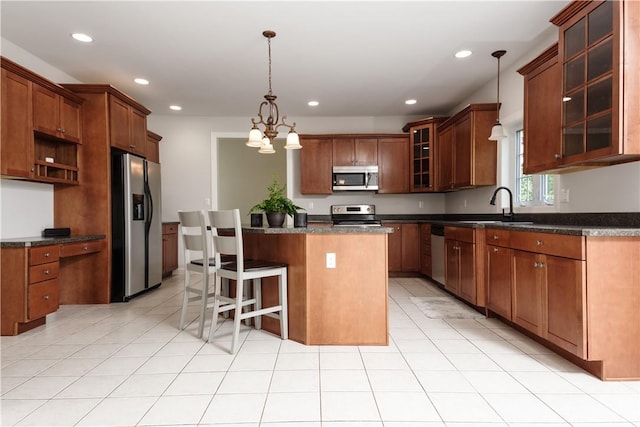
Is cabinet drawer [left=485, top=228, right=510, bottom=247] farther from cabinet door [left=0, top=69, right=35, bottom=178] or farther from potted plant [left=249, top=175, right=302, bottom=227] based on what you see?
cabinet door [left=0, top=69, right=35, bottom=178]

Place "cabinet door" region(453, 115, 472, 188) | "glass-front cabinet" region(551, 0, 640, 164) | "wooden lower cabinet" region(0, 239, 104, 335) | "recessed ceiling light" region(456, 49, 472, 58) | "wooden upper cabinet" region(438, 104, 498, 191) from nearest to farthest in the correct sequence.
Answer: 1. "glass-front cabinet" region(551, 0, 640, 164)
2. "wooden lower cabinet" region(0, 239, 104, 335)
3. "recessed ceiling light" region(456, 49, 472, 58)
4. "wooden upper cabinet" region(438, 104, 498, 191)
5. "cabinet door" region(453, 115, 472, 188)

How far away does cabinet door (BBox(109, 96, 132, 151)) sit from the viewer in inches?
152

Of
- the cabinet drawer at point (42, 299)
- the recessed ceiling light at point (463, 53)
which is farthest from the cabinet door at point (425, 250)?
the cabinet drawer at point (42, 299)

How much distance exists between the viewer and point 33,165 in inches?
124

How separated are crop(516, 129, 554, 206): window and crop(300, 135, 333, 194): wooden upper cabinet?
2716 mm

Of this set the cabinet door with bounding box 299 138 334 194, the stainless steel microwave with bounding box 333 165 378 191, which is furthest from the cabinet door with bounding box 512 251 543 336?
the cabinet door with bounding box 299 138 334 194

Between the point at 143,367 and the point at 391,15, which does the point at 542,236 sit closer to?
the point at 391,15

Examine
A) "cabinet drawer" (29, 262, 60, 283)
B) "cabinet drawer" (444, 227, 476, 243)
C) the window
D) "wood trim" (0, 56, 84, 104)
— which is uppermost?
"wood trim" (0, 56, 84, 104)

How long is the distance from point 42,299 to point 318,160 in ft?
12.8

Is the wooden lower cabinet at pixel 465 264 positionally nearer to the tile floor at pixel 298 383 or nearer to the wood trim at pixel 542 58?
the tile floor at pixel 298 383

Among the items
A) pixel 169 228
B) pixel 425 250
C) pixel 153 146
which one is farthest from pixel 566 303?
→ pixel 153 146

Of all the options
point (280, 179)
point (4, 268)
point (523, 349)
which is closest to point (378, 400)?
point (523, 349)

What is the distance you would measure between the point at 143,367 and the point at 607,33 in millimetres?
3565

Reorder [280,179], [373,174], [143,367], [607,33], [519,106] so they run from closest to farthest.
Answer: [607,33] < [143,367] < [519,106] < [373,174] < [280,179]
